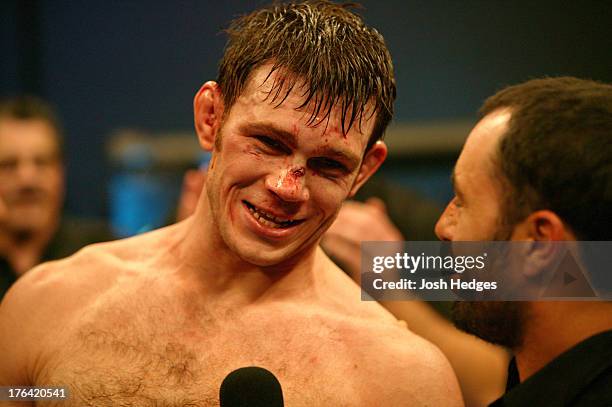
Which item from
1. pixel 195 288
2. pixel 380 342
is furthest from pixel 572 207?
pixel 195 288

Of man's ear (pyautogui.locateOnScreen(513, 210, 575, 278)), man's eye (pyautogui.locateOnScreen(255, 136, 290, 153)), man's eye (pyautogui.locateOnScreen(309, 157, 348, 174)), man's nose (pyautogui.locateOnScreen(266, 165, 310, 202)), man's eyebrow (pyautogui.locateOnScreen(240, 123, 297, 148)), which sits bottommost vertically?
man's ear (pyautogui.locateOnScreen(513, 210, 575, 278))

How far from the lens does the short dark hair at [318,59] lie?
110 centimetres

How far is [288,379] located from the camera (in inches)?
45.1

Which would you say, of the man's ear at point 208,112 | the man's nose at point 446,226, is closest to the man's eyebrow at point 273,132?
the man's ear at point 208,112

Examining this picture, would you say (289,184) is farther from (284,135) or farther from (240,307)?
(240,307)

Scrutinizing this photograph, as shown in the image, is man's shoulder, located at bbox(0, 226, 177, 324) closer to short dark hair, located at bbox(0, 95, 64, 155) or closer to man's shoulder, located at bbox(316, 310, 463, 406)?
man's shoulder, located at bbox(316, 310, 463, 406)

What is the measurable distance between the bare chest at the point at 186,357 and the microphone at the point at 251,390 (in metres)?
0.13

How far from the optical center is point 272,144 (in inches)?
44.3

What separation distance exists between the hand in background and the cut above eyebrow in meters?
0.38

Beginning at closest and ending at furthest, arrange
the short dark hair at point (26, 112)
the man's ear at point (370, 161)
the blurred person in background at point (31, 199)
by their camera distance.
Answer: the man's ear at point (370, 161) < the blurred person in background at point (31, 199) < the short dark hair at point (26, 112)

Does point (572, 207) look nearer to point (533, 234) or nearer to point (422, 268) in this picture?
point (533, 234)

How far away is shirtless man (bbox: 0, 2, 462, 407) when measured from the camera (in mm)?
1114

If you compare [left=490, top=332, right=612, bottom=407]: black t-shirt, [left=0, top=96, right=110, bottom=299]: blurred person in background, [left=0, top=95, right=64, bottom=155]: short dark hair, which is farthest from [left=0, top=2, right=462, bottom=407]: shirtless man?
[left=0, top=95, right=64, bottom=155]: short dark hair

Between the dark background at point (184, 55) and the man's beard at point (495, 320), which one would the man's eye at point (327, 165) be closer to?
the man's beard at point (495, 320)
